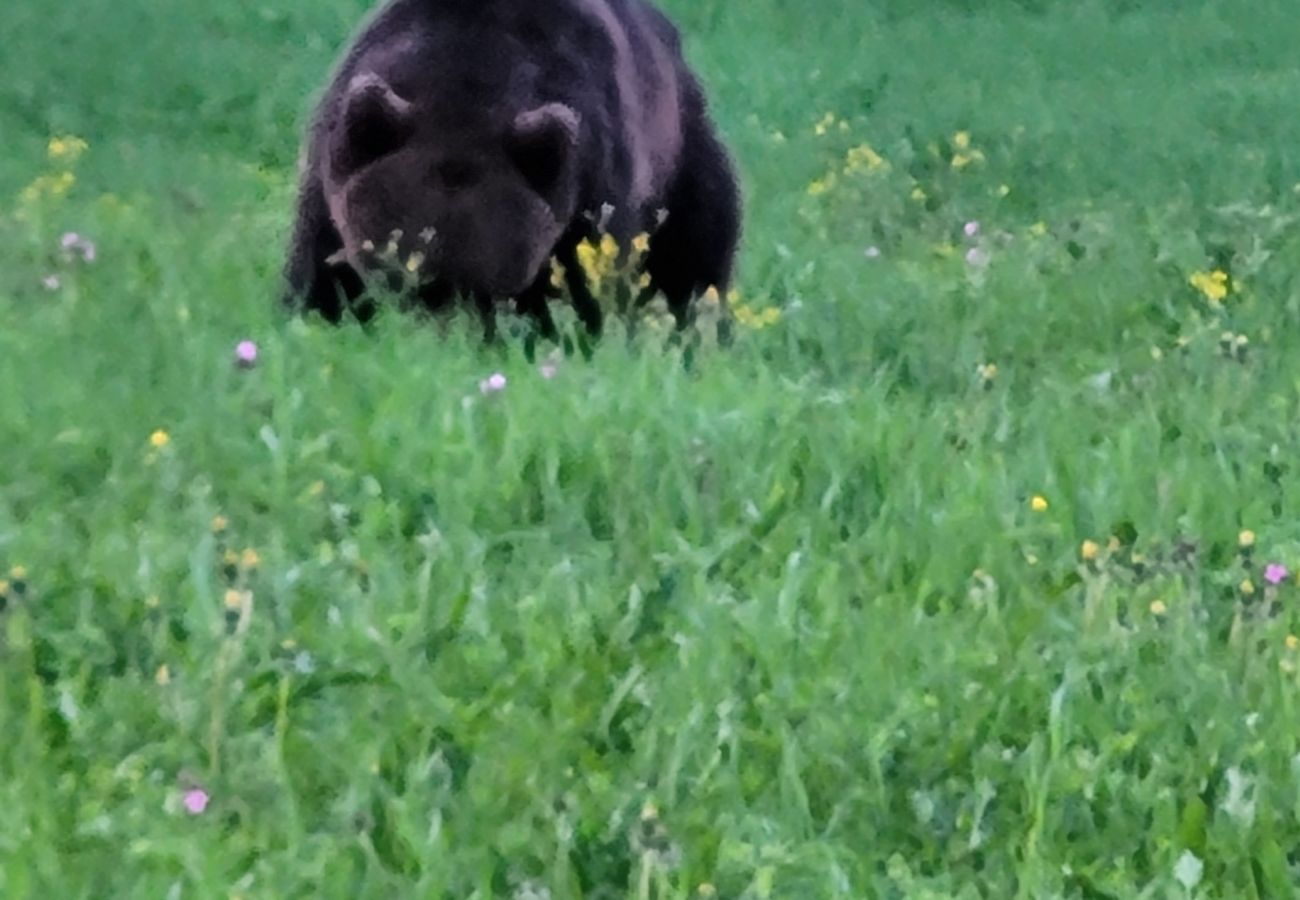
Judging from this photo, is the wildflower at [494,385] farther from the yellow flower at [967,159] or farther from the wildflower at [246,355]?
the yellow flower at [967,159]

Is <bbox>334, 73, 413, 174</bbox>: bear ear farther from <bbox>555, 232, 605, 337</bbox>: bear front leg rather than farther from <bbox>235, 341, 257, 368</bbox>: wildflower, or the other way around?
<bbox>235, 341, 257, 368</bbox>: wildflower

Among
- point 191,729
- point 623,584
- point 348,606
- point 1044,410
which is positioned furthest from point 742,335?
point 191,729

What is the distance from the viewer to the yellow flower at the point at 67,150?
29.2 ft

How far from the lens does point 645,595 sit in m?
3.29

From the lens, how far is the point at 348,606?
3090 millimetres

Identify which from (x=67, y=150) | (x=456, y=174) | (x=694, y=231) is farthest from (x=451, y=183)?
(x=67, y=150)

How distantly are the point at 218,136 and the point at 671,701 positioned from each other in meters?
8.67

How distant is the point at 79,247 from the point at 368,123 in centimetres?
103

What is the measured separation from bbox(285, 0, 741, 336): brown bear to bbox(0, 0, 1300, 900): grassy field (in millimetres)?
406

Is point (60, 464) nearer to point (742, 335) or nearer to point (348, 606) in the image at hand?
point (348, 606)

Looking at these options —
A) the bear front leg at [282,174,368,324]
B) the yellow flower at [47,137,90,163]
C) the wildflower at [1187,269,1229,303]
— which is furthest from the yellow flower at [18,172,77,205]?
the wildflower at [1187,269,1229,303]

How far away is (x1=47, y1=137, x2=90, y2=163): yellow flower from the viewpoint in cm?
889

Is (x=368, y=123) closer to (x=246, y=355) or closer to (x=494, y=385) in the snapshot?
(x=246, y=355)

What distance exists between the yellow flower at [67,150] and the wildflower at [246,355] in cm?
507
